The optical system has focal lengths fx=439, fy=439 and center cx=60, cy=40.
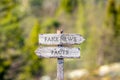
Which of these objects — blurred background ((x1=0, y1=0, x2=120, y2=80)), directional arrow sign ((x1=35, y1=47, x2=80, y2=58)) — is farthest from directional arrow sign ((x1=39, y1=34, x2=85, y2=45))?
blurred background ((x1=0, y1=0, x2=120, y2=80))

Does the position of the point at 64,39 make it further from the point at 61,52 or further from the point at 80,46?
the point at 80,46

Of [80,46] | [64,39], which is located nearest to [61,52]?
[64,39]

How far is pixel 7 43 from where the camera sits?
25922mm

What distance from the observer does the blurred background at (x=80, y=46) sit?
1027 inches

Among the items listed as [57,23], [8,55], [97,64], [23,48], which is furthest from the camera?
[57,23]

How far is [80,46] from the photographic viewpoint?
27172 millimetres

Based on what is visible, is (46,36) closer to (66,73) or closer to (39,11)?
(66,73)

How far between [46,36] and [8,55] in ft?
56.4

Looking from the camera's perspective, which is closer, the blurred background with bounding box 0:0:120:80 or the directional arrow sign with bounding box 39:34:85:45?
the directional arrow sign with bounding box 39:34:85:45

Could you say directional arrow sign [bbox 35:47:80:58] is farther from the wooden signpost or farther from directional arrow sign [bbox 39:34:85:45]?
directional arrow sign [bbox 39:34:85:45]

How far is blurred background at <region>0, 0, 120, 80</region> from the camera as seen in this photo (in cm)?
2608

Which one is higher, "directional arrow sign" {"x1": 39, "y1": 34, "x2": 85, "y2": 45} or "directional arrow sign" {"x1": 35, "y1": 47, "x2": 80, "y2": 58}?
"directional arrow sign" {"x1": 39, "y1": 34, "x2": 85, "y2": 45}

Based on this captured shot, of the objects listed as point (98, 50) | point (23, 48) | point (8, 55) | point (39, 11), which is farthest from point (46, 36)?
point (39, 11)

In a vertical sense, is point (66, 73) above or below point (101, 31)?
below
